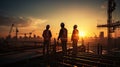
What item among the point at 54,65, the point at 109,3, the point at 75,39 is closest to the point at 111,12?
the point at 109,3

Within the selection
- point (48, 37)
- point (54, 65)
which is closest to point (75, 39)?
point (48, 37)

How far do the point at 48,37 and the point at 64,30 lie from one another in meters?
1.36

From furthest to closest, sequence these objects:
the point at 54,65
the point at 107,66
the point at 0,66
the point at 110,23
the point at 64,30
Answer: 1. the point at 110,23
2. the point at 64,30
3. the point at 54,65
4. the point at 0,66
5. the point at 107,66

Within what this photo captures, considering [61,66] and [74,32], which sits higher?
[74,32]

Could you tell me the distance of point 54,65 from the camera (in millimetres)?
7320

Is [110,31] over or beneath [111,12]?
beneath

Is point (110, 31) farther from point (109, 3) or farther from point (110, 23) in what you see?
point (109, 3)

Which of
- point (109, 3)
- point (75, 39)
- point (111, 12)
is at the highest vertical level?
point (109, 3)

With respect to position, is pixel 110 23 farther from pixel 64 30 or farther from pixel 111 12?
pixel 64 30

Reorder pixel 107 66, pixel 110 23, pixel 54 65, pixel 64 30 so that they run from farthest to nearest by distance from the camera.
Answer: pixel 110 23 < pixel 64 30 < pixel 54 65 < pixel 107 66

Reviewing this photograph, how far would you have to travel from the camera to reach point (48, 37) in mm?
9961

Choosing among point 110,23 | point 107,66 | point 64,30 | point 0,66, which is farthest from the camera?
point 110,23

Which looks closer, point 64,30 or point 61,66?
point 61,66

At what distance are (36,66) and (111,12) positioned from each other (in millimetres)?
36263
